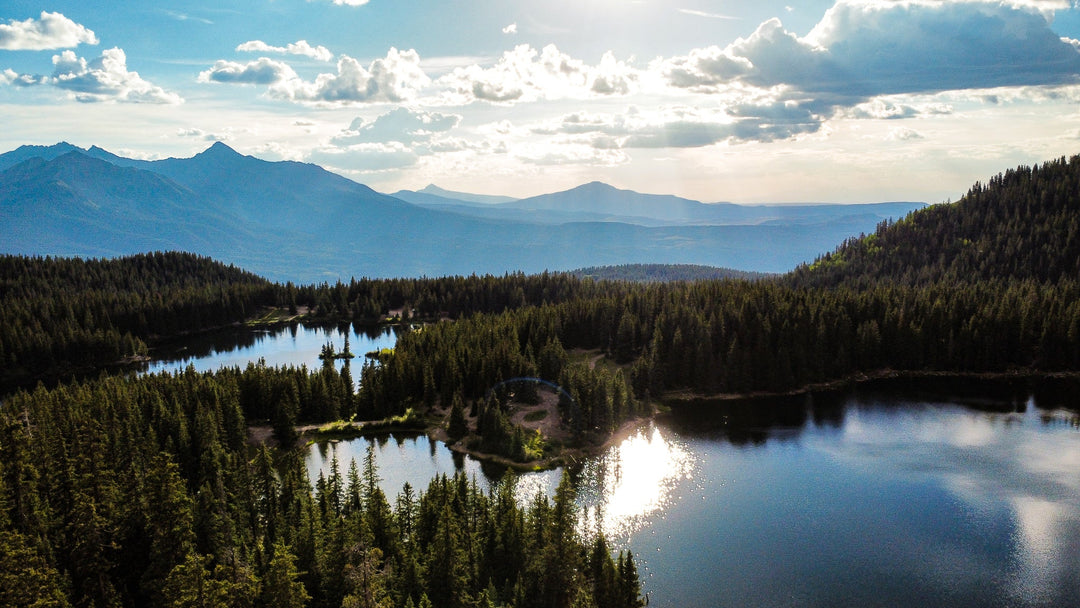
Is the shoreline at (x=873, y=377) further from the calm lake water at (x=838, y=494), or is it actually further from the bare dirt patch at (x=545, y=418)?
the bare dirt patch at (x=545, y=418)

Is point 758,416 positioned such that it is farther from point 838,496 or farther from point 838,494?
point 838,496

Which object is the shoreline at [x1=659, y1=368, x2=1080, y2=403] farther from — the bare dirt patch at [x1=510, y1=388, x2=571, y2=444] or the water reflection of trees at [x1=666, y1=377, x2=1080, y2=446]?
the bare dirt patch at [x1=510, y1=388, x2=571, y2=444]

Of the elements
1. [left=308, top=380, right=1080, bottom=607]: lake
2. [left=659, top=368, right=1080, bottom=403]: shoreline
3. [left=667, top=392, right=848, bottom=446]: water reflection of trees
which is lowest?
[left=308, top=380, right=1080, bottom=607]: lake

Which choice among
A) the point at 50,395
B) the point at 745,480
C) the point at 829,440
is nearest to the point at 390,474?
the point at 745,480

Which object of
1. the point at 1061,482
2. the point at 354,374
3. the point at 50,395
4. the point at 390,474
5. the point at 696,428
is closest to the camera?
the point at 1061,482

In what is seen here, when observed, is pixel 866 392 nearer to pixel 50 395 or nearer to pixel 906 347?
pixel 906 347

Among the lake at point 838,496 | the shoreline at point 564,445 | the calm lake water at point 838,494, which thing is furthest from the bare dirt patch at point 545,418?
the lake at point 838,496

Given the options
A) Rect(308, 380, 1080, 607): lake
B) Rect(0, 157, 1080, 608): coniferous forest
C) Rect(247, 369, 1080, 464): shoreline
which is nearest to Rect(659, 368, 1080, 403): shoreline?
Rect(247, 369, 1080, 464): shoreline
